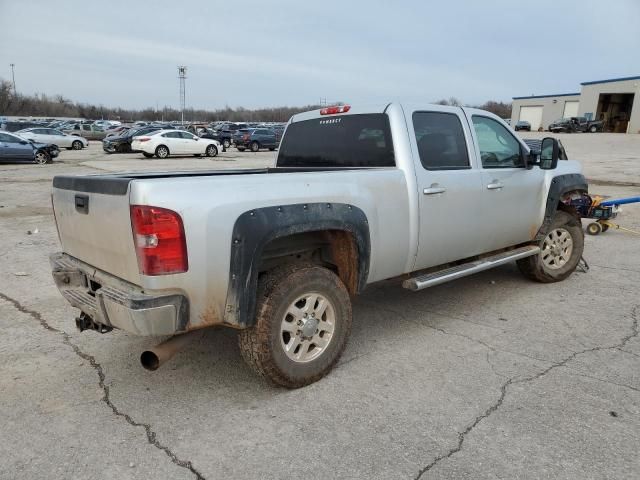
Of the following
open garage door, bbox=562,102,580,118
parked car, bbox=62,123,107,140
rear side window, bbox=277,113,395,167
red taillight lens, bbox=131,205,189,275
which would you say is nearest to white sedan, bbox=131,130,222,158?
parked car, bbox=62,123,107,140

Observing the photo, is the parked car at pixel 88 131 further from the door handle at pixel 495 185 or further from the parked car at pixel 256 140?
the door handle at pixel 495 185

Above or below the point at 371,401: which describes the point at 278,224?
above

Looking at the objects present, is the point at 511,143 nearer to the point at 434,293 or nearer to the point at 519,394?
the point at 434,293

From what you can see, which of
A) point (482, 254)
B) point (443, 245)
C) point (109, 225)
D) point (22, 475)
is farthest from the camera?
point (482, 254)

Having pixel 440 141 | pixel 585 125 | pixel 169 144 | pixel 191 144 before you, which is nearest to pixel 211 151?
pixel 191 144

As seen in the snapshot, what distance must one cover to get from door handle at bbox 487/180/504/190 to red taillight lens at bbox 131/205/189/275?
114 inches

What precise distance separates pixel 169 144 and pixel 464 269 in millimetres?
24882

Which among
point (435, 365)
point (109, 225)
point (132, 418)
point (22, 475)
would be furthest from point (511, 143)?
point (22, 475)

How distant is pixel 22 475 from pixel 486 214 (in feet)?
12.6

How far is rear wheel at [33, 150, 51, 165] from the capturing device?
22.5 metres

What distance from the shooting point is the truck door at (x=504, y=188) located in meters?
4.44

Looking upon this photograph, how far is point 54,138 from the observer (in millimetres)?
31672

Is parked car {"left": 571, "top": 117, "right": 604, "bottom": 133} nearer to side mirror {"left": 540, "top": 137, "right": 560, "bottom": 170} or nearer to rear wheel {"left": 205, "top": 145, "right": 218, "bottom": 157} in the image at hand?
rear wheel {"left": 205, "top": 145, "right": 218, "bottom": 157}

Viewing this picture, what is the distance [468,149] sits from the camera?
4324mm
